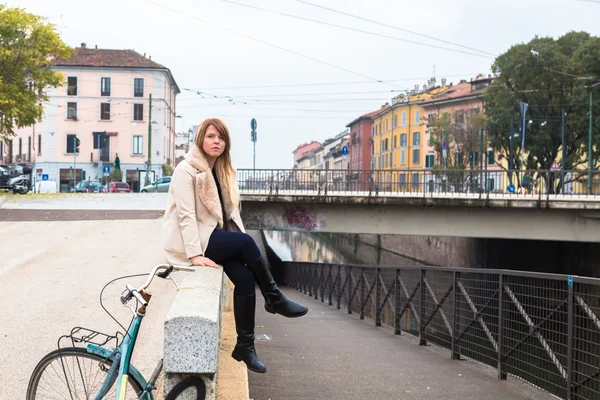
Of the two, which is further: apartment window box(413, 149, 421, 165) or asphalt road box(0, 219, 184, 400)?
apartment window box(413, 149, 421, 165)

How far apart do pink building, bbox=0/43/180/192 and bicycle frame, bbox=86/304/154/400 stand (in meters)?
77.6

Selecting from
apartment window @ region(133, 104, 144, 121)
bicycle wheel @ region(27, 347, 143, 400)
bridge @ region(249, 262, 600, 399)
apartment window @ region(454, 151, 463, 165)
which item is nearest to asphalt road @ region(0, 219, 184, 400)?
bridge @ region(249, 262, 600, 399)

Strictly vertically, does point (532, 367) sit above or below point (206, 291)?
below

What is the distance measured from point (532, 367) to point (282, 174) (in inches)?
1031

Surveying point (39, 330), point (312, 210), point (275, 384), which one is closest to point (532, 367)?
point (275, 384)

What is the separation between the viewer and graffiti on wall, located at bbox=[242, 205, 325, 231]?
3450 cm

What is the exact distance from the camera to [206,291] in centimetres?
488

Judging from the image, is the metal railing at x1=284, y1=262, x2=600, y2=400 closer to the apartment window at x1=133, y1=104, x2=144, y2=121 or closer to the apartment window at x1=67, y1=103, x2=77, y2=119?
the apartment window at x1=133, y1=104, x2=144, y2=121

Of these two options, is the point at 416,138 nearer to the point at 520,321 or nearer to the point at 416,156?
the point at 416,156

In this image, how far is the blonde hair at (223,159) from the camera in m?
6.03

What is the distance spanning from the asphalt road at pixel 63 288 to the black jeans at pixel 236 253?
6.73ft

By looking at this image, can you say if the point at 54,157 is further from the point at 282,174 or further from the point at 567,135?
the point at 282,174

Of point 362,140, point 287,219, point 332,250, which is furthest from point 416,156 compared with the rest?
point 287,219

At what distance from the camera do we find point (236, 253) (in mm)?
5789
